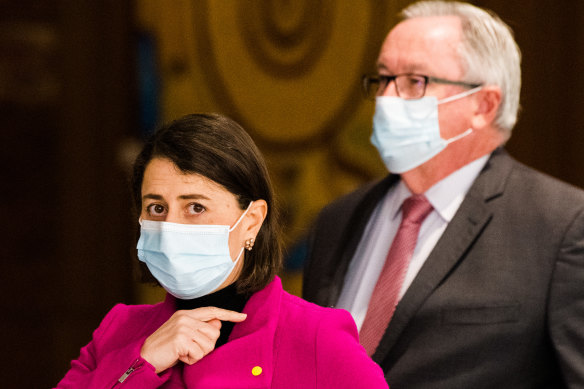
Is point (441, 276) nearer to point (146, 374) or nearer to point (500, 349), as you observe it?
point (500, 349)

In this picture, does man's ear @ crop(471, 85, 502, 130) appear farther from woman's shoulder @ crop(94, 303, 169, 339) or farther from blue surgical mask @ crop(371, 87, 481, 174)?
woman's shoulder @ crop(94, 303, 169, 339)

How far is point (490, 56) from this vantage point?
248cm

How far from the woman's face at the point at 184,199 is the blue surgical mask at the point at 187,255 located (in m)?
0.01

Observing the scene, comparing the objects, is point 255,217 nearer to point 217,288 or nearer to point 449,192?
point 217,288

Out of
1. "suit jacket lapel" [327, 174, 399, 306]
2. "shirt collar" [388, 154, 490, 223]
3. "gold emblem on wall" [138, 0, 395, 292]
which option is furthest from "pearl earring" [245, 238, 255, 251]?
"gold emblem on wall" [138, 0, 395, 292]

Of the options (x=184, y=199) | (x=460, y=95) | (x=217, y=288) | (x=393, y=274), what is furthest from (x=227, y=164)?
(x=460, y=95)

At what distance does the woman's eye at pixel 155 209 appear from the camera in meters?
1.63

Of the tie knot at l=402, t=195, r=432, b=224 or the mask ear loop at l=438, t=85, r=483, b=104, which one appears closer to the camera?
the tie knot at l=402, t=195, r=432, b=224

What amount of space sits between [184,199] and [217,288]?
0.68 ft

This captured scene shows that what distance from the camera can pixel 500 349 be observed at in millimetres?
2135

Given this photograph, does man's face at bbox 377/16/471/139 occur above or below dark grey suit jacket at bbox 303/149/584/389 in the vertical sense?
above

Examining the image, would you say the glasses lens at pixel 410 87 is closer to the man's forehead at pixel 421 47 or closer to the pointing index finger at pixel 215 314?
the man's forehead at pixel 421 47

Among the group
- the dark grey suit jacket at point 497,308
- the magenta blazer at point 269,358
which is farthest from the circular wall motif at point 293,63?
the magenta blazer at point 269,358

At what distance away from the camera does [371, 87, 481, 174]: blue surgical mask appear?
96.9 inches
